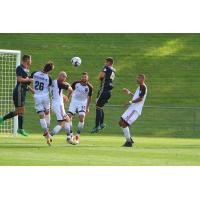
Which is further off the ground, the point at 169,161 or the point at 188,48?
the point at 188,48

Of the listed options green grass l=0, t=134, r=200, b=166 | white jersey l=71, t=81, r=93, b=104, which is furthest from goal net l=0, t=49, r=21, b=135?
green grass l=0, t=134, r=200, b=166

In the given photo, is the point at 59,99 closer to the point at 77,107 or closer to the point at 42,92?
the point at 42,92

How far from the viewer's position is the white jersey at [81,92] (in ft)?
75.6

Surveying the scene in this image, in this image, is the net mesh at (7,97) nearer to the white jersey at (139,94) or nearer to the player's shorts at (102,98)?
the player's shorts at (102,98)

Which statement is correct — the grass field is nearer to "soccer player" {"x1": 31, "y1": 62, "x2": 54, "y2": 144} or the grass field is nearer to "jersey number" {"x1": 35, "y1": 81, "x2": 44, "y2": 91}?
"soccer player" {"x1": 31, "y1": 62, "x2": 54, "y2": 144}

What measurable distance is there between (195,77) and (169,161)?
2858cm

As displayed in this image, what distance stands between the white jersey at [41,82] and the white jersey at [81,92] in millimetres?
2052

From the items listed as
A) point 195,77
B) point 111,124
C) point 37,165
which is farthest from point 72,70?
point 37,165

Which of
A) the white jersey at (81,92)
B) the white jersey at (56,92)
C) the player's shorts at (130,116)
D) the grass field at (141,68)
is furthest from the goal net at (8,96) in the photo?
the player's shorts at (130,116)

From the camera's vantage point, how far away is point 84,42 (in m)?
49.8

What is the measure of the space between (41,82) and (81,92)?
246cm

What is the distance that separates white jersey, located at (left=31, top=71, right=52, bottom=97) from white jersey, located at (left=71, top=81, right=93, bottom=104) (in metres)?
2.05

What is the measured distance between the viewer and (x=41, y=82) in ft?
68.6

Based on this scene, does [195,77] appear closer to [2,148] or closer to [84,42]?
[84,42]
